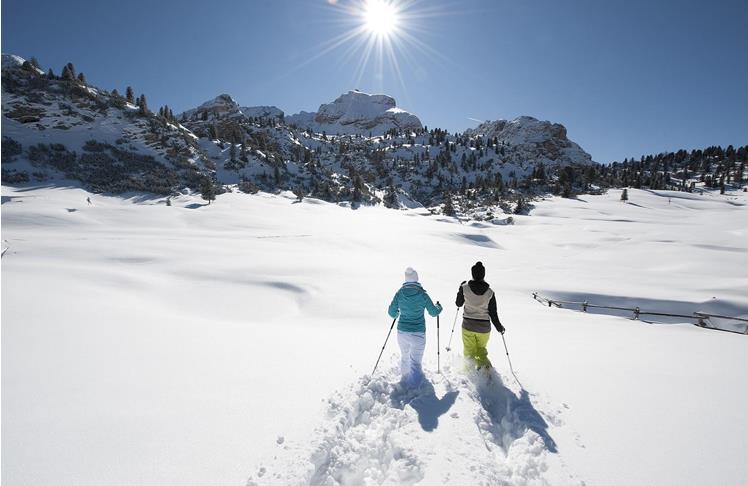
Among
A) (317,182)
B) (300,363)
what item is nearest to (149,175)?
(317,182)

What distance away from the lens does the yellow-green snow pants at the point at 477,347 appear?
229 inches

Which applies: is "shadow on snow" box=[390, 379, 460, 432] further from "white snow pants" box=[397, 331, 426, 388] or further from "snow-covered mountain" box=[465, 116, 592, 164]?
"snow-covered mountain" box=[465, 116, 592, 164]

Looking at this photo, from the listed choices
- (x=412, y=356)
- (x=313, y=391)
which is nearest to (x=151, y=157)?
(x=313, y=391)

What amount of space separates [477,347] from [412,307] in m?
1.60

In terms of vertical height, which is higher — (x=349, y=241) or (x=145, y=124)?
(x=145, y=124)

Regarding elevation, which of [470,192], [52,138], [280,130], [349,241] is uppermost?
[280,130]

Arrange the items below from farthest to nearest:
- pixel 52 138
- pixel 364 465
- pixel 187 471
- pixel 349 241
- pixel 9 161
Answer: pixel 52 138
pixel 9 161
pixel 349 241
pixel 364 465
pixel 187 471

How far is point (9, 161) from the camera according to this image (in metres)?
42.7

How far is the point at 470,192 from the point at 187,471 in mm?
93193

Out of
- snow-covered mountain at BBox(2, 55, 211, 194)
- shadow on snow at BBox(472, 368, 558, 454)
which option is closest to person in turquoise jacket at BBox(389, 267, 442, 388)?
shadow on snow at BBox(472, 368, 558, 454)

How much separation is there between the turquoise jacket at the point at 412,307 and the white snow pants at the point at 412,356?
12 centimetres

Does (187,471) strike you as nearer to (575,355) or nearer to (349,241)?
(575,355)

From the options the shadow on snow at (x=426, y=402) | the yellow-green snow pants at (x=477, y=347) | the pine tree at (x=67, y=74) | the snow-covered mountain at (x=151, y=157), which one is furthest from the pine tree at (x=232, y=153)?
the shadow on snow at (x=426, y=402)

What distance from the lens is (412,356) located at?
18.2 ft
